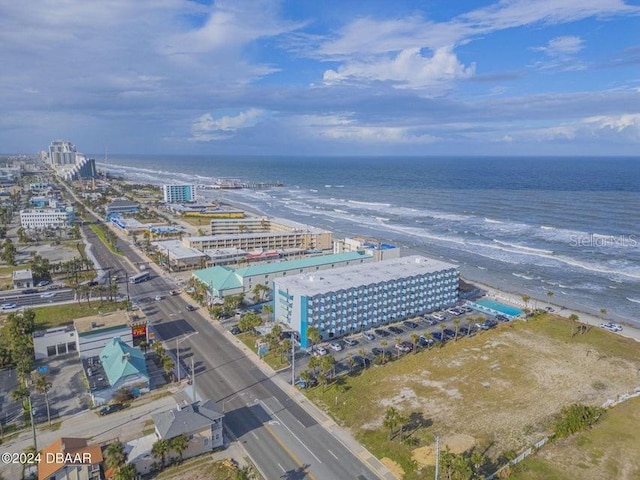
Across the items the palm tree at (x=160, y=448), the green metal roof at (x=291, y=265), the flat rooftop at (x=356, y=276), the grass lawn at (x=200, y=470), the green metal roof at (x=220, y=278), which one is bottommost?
the grass lawn at (x=200, y=470)

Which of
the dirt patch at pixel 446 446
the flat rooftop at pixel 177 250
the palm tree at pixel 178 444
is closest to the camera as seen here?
the palm tree at pixel 178 444

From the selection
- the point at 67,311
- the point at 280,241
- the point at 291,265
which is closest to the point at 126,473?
the point at 67,311

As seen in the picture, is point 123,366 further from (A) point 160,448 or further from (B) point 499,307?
(B) point 499,307

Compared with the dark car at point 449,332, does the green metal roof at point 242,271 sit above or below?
above

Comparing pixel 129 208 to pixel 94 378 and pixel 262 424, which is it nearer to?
→ pixel 94 378

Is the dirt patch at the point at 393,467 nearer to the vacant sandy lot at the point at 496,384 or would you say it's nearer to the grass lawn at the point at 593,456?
the vacant sandy lot at the point at 496,384

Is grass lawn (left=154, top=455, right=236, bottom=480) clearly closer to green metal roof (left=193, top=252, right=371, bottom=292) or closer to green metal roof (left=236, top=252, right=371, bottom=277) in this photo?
green metal roof (left=193, top=252, right=371, bottom=292)

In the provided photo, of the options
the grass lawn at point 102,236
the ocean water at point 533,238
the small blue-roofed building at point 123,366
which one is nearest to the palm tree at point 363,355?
the small blue-roofed building at point 123,366
